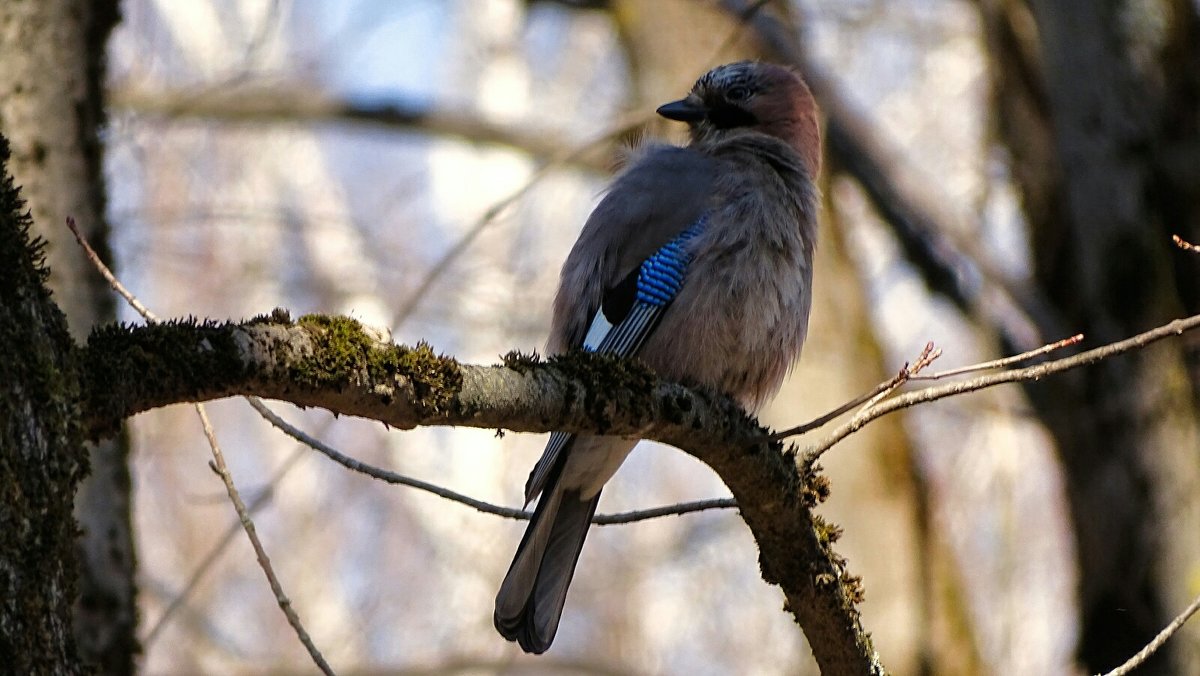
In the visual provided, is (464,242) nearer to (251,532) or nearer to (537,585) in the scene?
(537,585)

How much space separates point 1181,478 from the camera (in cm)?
577

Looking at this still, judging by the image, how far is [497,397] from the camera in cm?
256

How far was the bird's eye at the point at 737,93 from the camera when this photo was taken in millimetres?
4852

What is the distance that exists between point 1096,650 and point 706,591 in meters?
10.2

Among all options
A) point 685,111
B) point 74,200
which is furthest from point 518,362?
point 685,111

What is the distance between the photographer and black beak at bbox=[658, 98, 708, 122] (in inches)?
189

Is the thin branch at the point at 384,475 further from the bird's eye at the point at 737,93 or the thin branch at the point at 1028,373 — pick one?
the bird's eye at the point at 737,93

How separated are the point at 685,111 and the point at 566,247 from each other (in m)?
10.7

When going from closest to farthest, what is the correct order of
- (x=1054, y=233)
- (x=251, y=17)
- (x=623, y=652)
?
(x=1054, y=233)
(x=623, y=652)
(x=251, y=17)

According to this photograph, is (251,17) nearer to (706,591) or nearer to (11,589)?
(706,591)

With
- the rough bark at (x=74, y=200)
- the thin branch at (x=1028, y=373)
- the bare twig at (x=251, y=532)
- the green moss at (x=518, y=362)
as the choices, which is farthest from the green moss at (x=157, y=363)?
the rough bark at (x=74, y=200)

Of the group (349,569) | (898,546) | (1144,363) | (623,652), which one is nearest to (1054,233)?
(1144,363)

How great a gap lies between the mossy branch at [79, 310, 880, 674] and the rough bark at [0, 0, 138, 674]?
6.34 feet

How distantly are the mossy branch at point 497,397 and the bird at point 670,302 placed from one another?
89 centimetres
